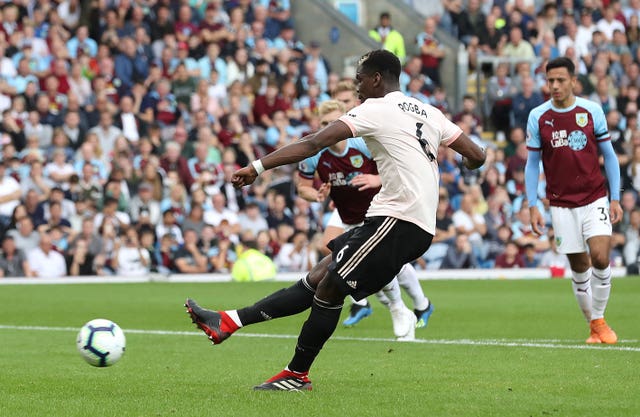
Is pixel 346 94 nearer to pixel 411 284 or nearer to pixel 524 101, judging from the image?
pixel 411 284

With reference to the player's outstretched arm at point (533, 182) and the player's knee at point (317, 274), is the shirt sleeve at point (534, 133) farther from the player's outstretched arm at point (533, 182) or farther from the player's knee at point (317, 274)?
the player's knee at point (317, 274)

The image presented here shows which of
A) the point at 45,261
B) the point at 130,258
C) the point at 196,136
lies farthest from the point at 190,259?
the point at 196,136

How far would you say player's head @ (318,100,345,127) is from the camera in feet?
40.1

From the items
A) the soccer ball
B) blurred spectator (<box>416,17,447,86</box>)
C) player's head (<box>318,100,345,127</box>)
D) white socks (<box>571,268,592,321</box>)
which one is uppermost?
player's head (<box>318,100,345,127</box>)

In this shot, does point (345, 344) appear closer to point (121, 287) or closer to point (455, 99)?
point (121, 287)

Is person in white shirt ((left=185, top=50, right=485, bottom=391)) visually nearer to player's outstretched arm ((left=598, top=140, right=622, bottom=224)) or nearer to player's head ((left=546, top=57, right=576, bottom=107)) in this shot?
player's head ((left=546, top=57, right=576, bottom=107))

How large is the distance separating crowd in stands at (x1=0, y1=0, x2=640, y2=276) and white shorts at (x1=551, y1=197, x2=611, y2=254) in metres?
10.00

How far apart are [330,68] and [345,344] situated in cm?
1960

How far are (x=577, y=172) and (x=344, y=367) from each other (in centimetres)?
334

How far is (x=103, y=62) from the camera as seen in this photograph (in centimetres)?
2580

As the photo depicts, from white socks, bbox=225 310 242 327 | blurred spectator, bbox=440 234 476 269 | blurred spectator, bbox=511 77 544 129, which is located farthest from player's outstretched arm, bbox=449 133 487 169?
blurred spectator, bbox=511 77 544 129

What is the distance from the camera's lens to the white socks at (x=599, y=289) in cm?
1198

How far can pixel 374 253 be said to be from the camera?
8.17m

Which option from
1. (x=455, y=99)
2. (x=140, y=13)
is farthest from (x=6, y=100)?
(x=455, y=99)
